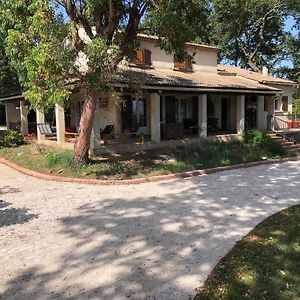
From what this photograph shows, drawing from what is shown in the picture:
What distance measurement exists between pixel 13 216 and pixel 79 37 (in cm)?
611

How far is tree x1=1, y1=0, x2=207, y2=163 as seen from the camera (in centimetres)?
991

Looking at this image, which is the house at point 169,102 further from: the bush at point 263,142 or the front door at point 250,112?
the bush at point 263,142

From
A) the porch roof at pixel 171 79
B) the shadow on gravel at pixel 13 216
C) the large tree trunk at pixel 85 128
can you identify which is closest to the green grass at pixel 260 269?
the shadow on gravel at pixel 13 216

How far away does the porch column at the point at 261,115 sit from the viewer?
2338 centimetres

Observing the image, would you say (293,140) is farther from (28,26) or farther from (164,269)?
(164,269)

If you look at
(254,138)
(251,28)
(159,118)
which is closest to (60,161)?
(159,118)

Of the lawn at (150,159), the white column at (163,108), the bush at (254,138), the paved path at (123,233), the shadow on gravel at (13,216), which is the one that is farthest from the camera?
the white column at (163,108)

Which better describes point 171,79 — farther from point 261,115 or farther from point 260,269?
point 260,269

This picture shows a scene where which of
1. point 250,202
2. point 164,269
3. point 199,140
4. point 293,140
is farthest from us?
point 293,140

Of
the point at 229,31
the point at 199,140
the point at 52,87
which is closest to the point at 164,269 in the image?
the point at 52,87

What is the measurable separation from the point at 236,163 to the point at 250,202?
5.92m

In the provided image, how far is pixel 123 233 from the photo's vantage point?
642cm

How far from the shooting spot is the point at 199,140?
19.0 m

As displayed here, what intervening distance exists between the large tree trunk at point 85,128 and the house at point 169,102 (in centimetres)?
96
